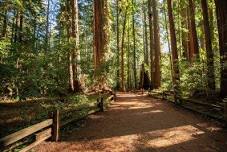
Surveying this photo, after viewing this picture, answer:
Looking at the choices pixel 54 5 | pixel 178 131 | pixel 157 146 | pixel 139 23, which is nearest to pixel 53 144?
pixel 157 146

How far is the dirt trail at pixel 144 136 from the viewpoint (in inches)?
287

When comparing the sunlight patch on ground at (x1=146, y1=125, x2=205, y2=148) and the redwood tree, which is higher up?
the redwood tree

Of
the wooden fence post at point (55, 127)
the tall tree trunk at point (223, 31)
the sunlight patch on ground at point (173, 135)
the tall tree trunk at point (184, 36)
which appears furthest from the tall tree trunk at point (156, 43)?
the wooden fence post at point (55, 127)

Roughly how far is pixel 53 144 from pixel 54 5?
2633 cm

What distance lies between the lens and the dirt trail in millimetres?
7277

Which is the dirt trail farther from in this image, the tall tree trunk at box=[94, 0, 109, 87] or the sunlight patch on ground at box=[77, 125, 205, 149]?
the tall tree trunk at box=[94, 0, 109, 87]

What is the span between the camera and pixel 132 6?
3184 centimetres

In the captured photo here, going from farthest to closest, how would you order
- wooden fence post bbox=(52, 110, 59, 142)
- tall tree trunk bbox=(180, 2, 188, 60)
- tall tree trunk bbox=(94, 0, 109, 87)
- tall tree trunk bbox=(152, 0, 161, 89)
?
tall tree trunk bbox=(152, 0, 161, 89) < tall tree trunk bbox=(180, 2, 188, 60) < tall tree trunk bbox=(94, 0, 109, 87) < wooden fence post bbox=(52, 110, 59, 142)

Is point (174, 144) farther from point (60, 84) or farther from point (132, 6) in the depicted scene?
point (132, 6)

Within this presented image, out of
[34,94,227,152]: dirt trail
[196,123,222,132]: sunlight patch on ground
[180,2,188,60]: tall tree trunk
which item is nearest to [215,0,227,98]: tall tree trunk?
[34,94,227,152]: dirt trail

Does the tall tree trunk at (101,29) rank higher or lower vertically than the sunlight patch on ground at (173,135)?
higher

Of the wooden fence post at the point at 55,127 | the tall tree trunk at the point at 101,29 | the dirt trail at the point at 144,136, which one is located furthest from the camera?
the tall tree trunk at the point at 101,29

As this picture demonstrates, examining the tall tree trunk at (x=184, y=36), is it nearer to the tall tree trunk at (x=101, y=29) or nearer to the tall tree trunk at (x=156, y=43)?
the tall tree trunk at (x=156, y=43)

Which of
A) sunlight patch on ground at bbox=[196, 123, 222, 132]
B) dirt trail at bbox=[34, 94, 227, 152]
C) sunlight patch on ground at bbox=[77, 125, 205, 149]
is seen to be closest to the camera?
A: dirt trail at bbox=[34, 94, 227, 152]
